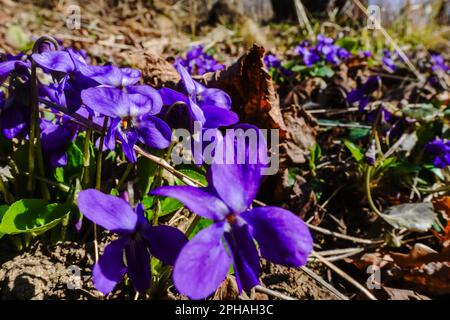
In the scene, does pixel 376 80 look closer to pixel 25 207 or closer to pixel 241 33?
pixel 25 207

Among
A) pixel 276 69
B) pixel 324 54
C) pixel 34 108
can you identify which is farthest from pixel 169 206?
pixel 324 54

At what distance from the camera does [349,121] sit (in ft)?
9.34

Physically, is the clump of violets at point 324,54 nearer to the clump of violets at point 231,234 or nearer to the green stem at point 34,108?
the green stem at point 34,108

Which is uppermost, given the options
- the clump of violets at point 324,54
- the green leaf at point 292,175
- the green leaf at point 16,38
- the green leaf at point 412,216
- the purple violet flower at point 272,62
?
the clump of violets at point 324,54

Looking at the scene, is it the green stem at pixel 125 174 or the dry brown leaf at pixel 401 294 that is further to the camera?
the dry brown leaf at pixel 401 294

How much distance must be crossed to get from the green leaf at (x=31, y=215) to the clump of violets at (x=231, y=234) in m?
0.53

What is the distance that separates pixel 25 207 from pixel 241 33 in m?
5.28

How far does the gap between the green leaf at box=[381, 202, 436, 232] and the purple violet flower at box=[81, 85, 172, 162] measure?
123 centimetres

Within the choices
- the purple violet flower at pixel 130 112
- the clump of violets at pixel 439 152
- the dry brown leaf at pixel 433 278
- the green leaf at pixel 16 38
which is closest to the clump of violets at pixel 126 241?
the purple violet flower at pixel 130 112

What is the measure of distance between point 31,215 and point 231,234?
696 mm

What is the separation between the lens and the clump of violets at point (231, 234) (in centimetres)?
83

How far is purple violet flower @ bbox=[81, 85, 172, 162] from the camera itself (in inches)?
42.0

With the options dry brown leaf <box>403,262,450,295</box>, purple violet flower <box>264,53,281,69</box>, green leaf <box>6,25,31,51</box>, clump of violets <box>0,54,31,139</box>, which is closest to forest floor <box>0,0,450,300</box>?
dry brown leaf <box>403,262,450,295</box>
